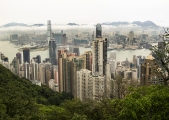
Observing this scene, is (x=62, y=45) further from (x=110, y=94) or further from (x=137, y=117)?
(x=137, y=117)

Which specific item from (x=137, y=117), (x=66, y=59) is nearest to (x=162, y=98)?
(x=137, y=117)

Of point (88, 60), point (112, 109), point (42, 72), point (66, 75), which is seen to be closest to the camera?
point (112, 109)

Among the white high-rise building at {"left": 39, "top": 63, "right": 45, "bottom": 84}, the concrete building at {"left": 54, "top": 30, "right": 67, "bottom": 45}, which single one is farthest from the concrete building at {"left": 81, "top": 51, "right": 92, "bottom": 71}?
the concrete building at {"left": 54, "top": 30, "right": 67, "bottom": 45}

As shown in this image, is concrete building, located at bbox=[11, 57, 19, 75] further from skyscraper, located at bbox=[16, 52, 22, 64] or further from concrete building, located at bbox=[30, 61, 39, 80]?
concrete building, located at bbox=[30, 61, 39, 80]

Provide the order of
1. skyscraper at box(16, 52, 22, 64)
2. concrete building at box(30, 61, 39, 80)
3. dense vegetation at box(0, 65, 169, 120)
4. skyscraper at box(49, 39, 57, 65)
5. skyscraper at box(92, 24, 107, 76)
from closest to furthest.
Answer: dense vegetation at box(0, 65, 169, 120) → skyscraper at box(92, 24, 107, 76) → concrete building at box(30, 61, 39, 80) → skyscraper at box(16, 52, 22, 64) → skyscraper at box(49, 39, 57, 65)

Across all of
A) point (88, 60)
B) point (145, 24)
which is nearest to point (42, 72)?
point (88, 60)

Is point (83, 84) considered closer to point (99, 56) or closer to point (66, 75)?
point (99, 56)

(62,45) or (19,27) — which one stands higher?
(19,27)

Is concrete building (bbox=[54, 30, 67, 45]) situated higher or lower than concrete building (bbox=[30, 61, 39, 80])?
higher

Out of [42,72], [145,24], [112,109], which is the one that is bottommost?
[42,72]

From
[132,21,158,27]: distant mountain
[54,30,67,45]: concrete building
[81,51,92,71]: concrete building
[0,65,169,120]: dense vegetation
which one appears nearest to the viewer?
[0,65,169,120]: dense vegetation

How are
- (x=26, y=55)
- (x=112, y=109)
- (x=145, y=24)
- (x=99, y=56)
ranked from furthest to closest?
(x=145, y=24) → (x=26, y=55) → (x=99, y=56) → (x=112, y=109)
